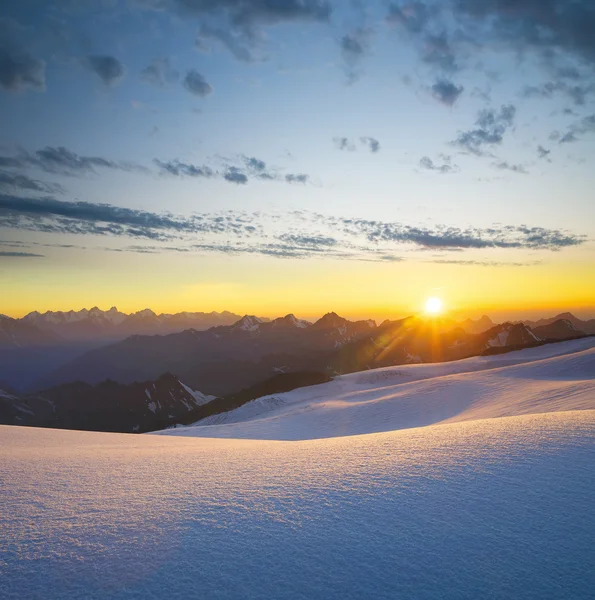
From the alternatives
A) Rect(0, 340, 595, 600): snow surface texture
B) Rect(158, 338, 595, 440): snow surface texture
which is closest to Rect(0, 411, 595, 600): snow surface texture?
Rect(0, 340, 595, 600): snow surface texture

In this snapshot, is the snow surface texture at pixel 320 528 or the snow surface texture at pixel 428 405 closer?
the snow surface texture at pixel 320 528

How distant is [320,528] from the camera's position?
389cm

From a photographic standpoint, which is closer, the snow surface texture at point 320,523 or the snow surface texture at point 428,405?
the snow surface texture at point 320,523

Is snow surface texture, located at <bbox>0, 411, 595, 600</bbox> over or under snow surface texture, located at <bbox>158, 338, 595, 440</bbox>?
over

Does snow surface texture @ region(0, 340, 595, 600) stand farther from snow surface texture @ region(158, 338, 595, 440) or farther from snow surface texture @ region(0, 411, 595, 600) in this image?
snow surface texture @ region(158, 338, 595, 440)

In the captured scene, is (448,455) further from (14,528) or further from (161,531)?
(14,528)

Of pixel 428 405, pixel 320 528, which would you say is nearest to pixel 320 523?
pixel 320 528

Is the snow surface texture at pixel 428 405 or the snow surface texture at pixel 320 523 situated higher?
the snow surface texture at pixel 320 523

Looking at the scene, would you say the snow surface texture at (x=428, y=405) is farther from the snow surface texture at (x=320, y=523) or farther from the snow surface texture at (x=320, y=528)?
the snow surface texture at (x=320, y=528)

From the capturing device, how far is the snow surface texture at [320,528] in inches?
124

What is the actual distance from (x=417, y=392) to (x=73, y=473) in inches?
1482

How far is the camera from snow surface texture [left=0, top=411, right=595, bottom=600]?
3148 mm

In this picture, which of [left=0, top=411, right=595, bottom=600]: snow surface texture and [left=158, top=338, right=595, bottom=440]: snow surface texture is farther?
[left=158, top=338, right=595, bottom=440]: snow surface texture

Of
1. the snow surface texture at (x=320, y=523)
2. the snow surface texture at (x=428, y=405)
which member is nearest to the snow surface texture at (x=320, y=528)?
the snow surface texture at (x=320, y=523)
